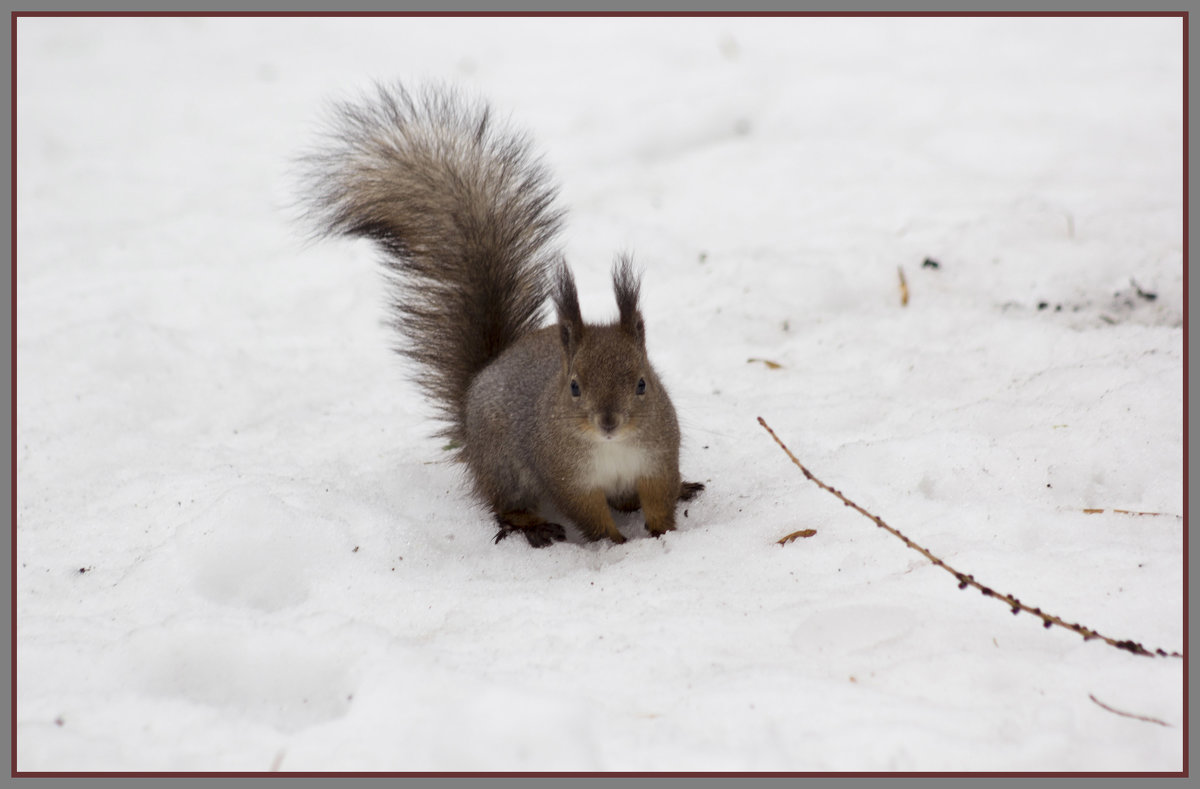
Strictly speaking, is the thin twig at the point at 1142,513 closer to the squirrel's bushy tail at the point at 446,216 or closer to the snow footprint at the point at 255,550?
the squirrel's bushy tail at the point at 446,216

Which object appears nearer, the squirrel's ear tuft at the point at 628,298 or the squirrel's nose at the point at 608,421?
the squirrel's nose at the point at 608,421

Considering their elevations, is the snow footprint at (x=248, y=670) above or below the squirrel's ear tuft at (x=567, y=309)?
below

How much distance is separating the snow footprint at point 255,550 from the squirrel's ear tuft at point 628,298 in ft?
2.72

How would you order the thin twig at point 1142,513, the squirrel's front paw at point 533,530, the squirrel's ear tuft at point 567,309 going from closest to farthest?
1. the thin twig at point 1142,513
2. the squirrel's ear tuft at point 567,309
3. the squirrel's front paw at point 533,530

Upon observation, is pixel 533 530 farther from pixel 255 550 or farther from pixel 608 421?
pixel 255 550

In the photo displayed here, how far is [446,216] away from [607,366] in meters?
0.76

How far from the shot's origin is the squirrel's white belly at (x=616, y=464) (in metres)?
2.38

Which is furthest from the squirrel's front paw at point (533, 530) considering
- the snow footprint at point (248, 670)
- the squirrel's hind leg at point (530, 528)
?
the snow footprint at point (248, 670)

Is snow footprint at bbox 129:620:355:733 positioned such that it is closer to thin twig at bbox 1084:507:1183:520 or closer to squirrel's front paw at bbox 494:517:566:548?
squirrel's front paw at bbox 494:517:566:548

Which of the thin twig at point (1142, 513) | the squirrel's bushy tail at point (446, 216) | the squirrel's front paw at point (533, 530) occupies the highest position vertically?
the squirrel's bushy tail at point (446, 216)

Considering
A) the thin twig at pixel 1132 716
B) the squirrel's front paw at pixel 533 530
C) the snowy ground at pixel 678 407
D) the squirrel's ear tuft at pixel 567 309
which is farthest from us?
the squirrel's front paw at pixel 533 530

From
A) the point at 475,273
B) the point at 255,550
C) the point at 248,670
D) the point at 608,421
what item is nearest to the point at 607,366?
the point at 608,421

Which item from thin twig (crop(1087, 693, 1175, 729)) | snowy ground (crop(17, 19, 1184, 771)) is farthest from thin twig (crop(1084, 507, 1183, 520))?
thin twig (crop(1087, 693, 1175, 729))

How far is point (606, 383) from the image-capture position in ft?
7.53
